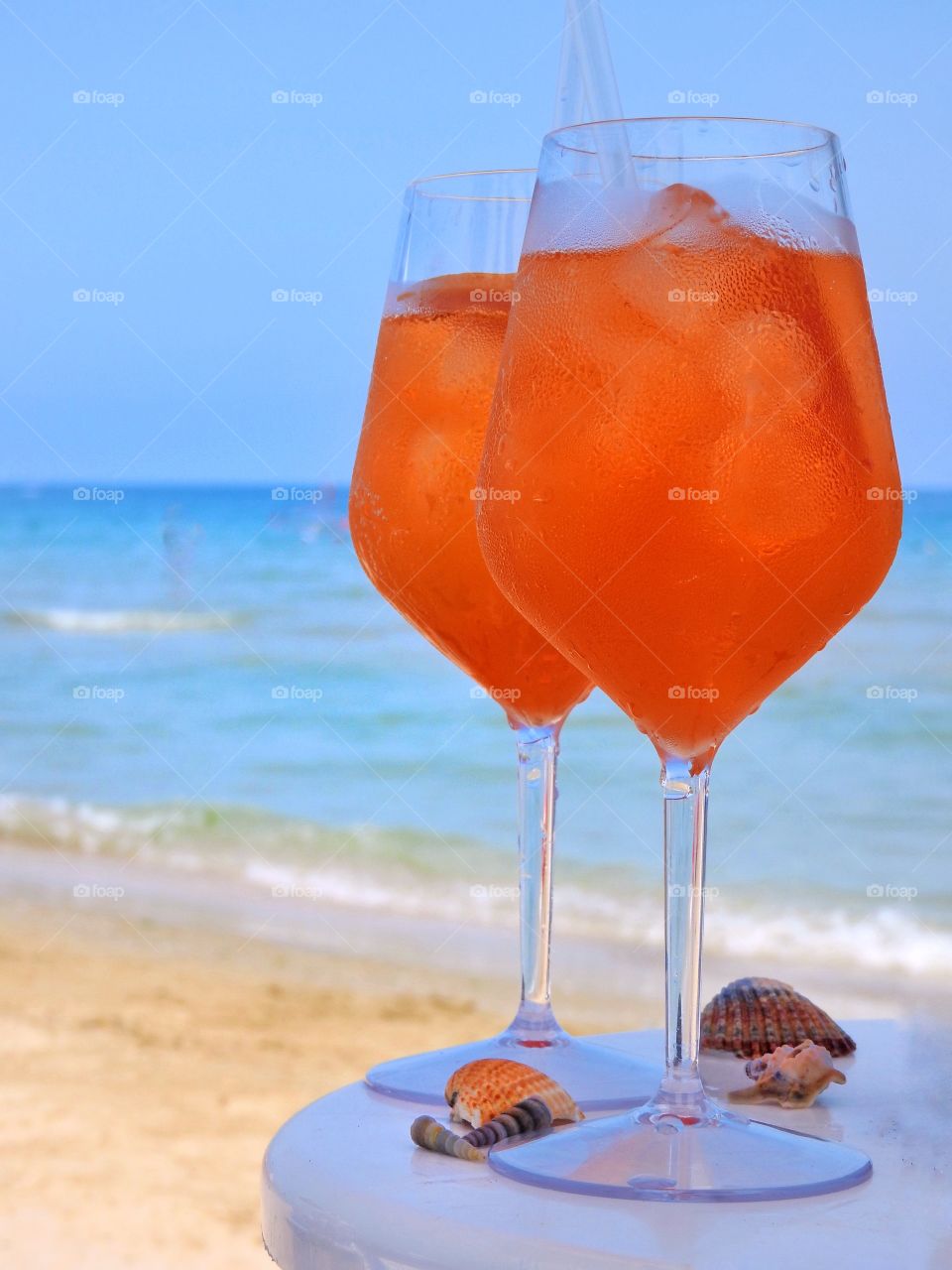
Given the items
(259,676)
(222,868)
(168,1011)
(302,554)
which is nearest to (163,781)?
(222,868)

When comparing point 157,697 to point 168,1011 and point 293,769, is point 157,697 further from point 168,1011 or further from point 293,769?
point 168,1011

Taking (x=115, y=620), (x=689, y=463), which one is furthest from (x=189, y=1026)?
(x=115, y=620)

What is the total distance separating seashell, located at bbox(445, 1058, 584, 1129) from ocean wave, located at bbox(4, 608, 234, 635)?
15611mm

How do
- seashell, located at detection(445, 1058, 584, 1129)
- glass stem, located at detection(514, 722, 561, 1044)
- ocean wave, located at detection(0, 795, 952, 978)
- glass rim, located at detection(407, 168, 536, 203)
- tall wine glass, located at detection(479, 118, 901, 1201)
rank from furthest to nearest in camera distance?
1. ocean wave, located at detection(0, 795, 952, 978)
2. glass rim, located at detection(407, 168, 536, 203)
3. glass stem, located at detection(514, 722, 561, 1044)
4. seashell, located at detection(445, 1058, 584, 1129)
5. tall wine glass, located at detection(479, 118, 901, 1201)

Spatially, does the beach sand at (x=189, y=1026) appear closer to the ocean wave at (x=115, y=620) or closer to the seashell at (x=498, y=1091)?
the seashell at (x=498, y=1091)

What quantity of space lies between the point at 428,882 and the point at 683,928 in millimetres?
7128

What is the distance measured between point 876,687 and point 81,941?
6.59 meters

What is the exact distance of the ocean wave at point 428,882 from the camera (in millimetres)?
7004

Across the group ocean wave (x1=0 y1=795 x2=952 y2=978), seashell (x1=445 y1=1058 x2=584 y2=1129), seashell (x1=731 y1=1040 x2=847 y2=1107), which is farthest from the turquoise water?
seashell (x1=445 y1=1058 x2=584 y2=1129)

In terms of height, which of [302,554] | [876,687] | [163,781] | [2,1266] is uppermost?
[302,554]

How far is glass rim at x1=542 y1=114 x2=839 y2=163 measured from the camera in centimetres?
107

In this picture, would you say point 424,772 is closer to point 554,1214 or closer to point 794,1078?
point 794,1078

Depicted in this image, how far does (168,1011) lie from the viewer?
256 inches

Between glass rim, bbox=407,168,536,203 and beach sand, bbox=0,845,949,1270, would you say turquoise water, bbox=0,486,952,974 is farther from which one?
glass rim, bbox=407,168,536,203
